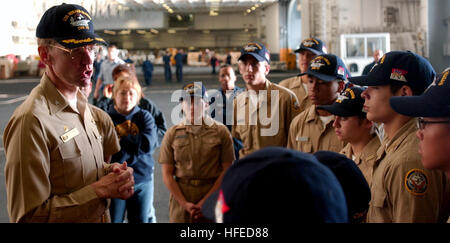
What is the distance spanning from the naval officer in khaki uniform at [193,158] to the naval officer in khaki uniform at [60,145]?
151cm

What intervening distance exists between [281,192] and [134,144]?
133 inches

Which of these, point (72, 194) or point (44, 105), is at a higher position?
point (44, 105)

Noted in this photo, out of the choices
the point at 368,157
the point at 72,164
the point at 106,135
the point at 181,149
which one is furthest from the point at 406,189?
the point at 181,149

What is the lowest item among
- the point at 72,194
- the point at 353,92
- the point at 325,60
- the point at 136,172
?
the point at 136,172

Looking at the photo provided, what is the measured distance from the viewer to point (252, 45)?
4656mm

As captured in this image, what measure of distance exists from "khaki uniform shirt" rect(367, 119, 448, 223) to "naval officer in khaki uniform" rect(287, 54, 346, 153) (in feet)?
3.78

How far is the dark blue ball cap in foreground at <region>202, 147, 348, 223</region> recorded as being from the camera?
3.16 feet

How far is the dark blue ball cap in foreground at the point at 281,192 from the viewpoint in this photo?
963mm

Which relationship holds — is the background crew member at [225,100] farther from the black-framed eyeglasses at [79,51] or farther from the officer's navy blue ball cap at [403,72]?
the black-framed eyeglasses at [79,51]

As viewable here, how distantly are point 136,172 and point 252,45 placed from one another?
1756 millimetres

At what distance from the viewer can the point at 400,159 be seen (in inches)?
87.6
